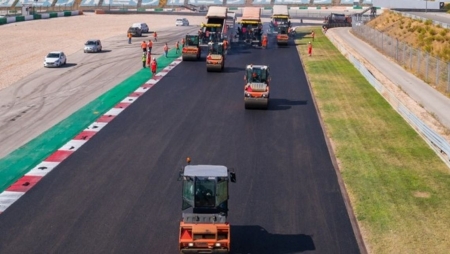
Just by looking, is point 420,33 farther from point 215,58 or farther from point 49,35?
point 49,35

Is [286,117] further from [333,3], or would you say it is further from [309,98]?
[333,3]

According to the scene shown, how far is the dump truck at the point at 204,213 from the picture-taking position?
56.1ft

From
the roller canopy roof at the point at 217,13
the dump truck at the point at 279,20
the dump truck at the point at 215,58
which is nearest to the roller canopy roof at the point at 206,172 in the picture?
the dump truck at the point at 215,58

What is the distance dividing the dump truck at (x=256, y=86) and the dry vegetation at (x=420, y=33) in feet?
63.8

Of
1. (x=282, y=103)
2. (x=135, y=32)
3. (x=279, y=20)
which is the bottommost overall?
(x=282, y=103)

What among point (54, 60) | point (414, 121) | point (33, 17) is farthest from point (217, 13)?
point (33, 17)

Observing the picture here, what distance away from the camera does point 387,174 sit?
987 inches

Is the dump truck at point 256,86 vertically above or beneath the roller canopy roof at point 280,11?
beneath

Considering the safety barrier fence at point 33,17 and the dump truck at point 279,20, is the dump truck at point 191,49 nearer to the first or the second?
the dump truck at point 279,20

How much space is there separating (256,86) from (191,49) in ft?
72.0

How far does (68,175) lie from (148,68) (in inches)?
1203

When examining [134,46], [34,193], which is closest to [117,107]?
[34,193]

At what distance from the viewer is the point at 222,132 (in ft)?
103

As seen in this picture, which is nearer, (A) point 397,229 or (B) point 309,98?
(A) point 397,229
